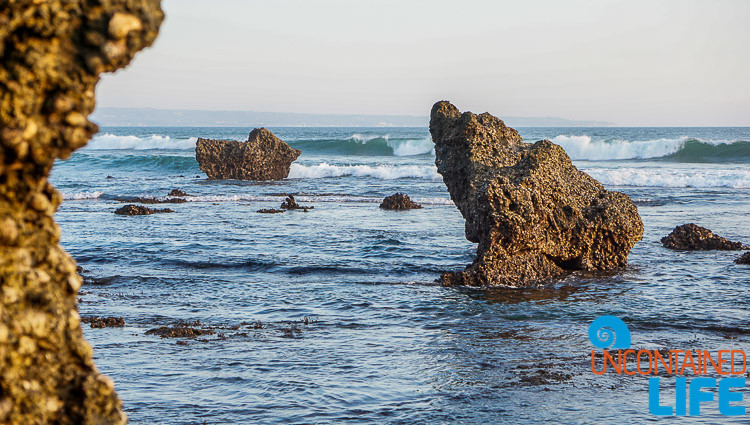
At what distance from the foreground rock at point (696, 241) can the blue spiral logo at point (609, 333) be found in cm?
625

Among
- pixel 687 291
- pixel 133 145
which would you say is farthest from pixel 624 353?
pixel 133 145

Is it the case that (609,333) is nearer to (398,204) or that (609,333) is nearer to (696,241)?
(696,241)

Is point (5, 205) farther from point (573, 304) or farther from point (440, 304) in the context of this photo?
point (573, 304)

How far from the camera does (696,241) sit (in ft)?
48.4

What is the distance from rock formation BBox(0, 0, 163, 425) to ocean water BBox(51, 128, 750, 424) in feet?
11.6

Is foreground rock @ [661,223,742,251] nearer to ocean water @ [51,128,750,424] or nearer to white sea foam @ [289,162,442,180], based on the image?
ocean water @ [51,128,750,424]

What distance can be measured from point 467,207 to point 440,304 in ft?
10.3

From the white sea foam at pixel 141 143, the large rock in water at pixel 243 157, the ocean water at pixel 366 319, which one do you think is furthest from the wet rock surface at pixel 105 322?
the white sea foam at pixel 141 143

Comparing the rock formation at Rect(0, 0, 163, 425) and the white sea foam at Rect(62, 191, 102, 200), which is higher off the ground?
the rock formation at Rect(0, 0, 163, 425)

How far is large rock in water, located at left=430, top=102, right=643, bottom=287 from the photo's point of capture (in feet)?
37.1

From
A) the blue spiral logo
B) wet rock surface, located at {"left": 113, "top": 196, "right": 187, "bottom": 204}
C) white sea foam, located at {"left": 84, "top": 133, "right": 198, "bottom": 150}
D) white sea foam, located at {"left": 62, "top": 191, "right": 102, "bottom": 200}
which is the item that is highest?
white sea foam, located at {"left": 84, "top": 133, "right": 198, "bottom": 150}

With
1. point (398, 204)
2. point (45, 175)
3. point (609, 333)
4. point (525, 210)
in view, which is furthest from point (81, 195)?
point (45, 175)

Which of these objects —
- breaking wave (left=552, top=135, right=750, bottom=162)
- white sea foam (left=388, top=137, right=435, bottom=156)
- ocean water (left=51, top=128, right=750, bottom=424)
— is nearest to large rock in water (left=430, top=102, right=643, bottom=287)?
ocean water (left=51, top=128, right=750, bottom=424)

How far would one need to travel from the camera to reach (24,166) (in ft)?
8.02
